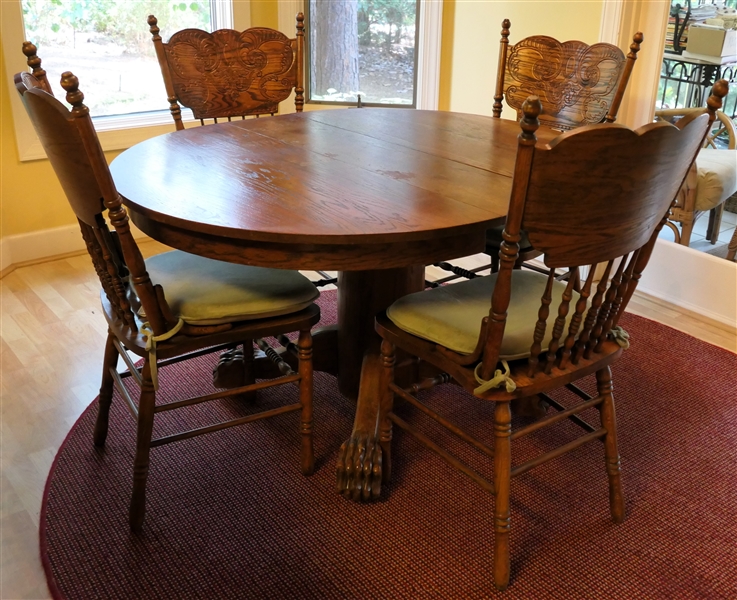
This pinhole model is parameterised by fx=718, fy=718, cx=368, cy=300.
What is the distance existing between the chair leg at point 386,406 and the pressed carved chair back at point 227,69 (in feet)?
3.86

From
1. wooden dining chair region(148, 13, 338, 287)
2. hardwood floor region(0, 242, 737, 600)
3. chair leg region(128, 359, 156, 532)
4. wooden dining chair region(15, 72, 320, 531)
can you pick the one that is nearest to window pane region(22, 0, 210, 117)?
hardwood floor region(0, 242, 737, 600)

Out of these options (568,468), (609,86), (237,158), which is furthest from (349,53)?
(568,468)

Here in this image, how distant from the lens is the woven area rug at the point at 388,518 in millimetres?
1522

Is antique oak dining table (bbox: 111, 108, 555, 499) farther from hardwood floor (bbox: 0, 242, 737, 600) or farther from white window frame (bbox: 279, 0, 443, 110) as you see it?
white window frame (bbox: 279, 0, 443, 110)

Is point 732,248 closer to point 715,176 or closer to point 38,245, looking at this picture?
point 715,176

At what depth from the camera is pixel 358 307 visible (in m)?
2.02

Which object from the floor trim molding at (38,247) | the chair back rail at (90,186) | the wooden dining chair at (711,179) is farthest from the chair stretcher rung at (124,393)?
the wooden dining chair at (711,179)

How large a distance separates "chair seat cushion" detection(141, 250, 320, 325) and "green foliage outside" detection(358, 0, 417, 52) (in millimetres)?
2085

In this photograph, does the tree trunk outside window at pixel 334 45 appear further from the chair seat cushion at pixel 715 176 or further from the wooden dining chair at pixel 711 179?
the chair seat cushion at pixel 715 176

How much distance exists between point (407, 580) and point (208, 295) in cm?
76

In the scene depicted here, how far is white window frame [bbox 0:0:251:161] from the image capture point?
9.27 ft

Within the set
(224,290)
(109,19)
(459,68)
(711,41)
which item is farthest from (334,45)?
(224,290)

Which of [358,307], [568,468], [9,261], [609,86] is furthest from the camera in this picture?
[9,261]

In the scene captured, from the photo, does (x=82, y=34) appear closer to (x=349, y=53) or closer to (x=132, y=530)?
(x=349, y=53)
